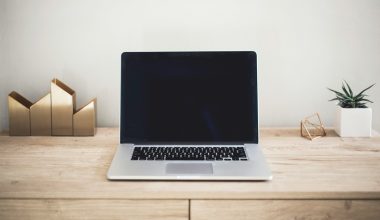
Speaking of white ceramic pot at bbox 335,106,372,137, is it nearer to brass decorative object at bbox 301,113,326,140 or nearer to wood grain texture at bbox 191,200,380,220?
brass decorative object at bbox 301,113,326,140

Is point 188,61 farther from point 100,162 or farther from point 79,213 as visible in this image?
point 79,213

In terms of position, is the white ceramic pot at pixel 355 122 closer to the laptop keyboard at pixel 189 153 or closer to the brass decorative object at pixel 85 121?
the laptop keyboard at pixel 189 153

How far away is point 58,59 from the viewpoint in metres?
1.45

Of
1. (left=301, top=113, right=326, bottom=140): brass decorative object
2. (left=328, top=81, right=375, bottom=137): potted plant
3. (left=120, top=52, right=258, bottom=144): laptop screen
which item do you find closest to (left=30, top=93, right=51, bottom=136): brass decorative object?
(left=120, top=52, right=258, bottom=144): laptop screen

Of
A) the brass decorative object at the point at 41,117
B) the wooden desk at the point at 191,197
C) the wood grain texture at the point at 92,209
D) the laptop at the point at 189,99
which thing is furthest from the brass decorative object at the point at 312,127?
the brass decorative object at the point at 41,117

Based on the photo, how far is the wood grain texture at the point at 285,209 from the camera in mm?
919

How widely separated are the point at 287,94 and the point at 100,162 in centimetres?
77

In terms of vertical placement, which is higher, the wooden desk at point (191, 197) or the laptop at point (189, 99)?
the laptop at point (189, 99)

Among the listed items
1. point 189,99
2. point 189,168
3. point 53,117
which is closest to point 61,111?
point 53,117

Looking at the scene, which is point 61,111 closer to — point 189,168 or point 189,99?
point 189,99

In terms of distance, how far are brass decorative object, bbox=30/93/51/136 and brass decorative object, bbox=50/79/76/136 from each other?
0.01 metres

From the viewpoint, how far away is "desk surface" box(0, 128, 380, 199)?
914mm

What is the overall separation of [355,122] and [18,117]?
1.18m

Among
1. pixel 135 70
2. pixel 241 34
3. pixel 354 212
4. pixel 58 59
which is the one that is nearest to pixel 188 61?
pixel 135 70
